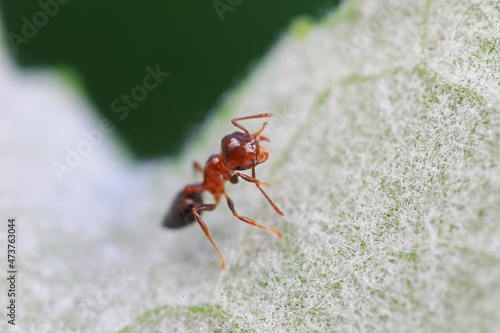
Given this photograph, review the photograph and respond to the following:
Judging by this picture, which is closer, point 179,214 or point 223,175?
point 179,214

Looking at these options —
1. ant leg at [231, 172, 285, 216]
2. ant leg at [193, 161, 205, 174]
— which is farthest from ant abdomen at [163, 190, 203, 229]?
ant leg at [231, 172, 285, 216]

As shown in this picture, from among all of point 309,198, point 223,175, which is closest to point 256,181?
point 309,198

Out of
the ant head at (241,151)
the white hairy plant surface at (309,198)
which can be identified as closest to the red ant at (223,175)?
the ant head at (241,151)

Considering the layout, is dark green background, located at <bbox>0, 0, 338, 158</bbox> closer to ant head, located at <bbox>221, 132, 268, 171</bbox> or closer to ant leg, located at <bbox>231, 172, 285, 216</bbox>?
ant head, located at <bbox>221, 132, 268, 171</bbox>

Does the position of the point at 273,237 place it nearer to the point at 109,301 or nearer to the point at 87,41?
the point at 109,301

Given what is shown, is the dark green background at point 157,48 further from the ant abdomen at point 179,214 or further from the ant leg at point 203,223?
the ant leg at point 203,223

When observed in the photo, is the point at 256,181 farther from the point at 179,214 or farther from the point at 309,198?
the point at 179,214

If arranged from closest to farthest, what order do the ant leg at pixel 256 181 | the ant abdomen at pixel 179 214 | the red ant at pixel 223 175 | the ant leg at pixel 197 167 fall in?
the ant leg at pixel 256 181
the red ant at pixel 223 175
the ant abdomen at pixel 179 214
the ant leg at pixel 197 167
